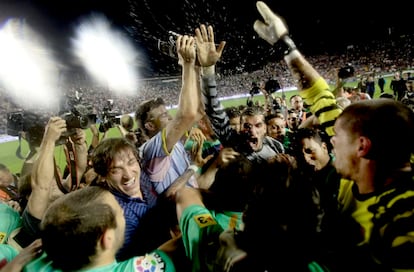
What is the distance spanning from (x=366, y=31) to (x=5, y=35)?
4344 cm

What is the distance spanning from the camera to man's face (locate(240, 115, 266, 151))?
339 centimetres

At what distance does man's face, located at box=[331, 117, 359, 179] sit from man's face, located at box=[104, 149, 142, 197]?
1.32m

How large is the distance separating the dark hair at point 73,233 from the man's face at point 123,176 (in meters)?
0.72

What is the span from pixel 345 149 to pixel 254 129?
1940 millimetres

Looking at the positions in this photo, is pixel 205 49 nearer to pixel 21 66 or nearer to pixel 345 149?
pixel 345 149

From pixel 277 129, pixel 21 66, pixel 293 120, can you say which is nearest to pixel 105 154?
pixel 277 129

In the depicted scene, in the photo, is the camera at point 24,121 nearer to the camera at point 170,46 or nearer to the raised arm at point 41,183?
the raised arm at point 41,183

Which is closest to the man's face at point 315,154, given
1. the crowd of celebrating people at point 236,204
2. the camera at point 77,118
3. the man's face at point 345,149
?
the crowd of celebrating people at point 236,204

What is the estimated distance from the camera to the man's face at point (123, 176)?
212cm

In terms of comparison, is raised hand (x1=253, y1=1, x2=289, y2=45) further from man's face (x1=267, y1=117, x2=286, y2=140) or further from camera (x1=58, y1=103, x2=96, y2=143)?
man's face (x1=267, y1=117, x2=286, y2=140)

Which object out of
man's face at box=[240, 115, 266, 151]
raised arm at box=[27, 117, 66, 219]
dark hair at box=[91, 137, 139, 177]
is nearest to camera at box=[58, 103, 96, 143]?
raised arm at box=[27, 117, 66, 219]

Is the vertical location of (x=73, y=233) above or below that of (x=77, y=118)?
below

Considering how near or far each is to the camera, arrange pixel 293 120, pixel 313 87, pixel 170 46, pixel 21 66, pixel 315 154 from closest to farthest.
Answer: pixel 313 87 → pixel 170 46 → pixel 315 154 → pixel 293 120 → pixel 21 66

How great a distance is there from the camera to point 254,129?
344 centimetres
